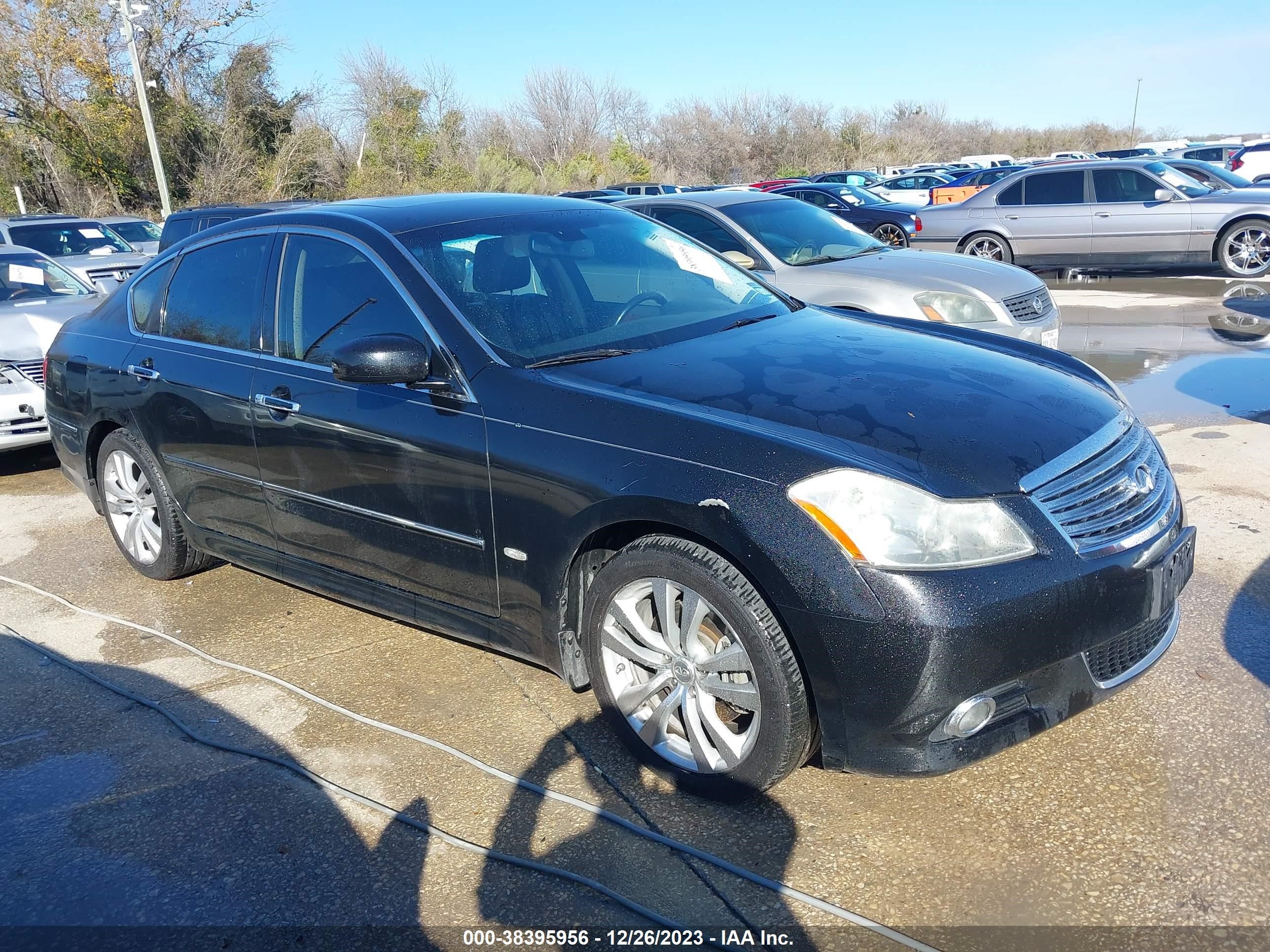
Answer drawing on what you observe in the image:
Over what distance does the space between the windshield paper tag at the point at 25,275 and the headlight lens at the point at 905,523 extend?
852cm

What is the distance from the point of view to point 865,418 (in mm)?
3035

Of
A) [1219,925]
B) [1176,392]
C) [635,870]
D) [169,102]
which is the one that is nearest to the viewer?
[1219,925]

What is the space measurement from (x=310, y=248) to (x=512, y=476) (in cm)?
152

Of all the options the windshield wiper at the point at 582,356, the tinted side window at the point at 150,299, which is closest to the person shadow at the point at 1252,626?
the windshield wiper at the point at 582,356

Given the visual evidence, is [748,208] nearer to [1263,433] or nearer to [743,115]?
[1263,433]

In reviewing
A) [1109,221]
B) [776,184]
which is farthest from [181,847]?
[776,184]

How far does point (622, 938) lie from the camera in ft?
8.52

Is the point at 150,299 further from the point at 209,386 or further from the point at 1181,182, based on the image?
the point at 1181,182

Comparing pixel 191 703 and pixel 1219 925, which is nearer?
pixel 1219 925

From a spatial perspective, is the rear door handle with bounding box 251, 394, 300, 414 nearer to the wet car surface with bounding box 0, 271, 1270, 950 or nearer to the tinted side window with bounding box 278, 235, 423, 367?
the tinted side window with bounding box 278, 235, 423, 367

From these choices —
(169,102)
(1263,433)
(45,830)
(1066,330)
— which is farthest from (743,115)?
(45,830)

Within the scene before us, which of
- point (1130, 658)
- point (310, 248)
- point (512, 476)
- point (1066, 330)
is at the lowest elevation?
point (1066, 330)

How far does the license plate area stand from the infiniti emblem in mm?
171

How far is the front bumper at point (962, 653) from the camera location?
2.66 meters
